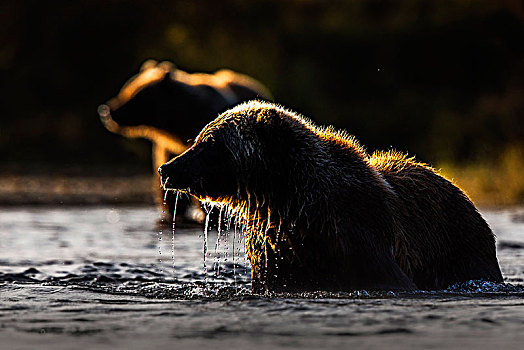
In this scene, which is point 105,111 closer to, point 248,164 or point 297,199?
point 248,164

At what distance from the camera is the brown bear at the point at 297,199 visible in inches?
256

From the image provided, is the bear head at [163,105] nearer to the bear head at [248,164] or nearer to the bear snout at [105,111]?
the bear snout at [105,111]

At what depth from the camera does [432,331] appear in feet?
17.1

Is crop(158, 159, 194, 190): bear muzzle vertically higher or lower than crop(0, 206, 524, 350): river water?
higher

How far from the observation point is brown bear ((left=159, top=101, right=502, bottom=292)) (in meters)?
6.50

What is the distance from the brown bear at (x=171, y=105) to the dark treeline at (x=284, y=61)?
8726 mm

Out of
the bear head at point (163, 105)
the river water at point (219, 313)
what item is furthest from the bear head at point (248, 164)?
the bear head at point (163, 105)

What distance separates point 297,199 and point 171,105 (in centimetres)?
805

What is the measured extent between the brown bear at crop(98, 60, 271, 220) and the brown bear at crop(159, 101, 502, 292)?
6.86 m

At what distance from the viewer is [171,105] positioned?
1441cm

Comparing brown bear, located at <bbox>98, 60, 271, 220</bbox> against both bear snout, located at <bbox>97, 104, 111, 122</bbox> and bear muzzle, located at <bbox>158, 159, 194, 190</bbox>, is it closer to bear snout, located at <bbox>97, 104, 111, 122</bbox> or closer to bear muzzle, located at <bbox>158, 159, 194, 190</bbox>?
bear snout, located at <bbox>97, 104, 111, 122</bbox>

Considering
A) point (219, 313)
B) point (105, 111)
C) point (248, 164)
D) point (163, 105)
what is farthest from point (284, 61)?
point (219, 313)

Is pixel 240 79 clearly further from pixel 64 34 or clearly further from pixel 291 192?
pixel 64 34

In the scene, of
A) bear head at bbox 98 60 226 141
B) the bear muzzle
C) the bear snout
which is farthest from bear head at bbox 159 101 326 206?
the bear snout
